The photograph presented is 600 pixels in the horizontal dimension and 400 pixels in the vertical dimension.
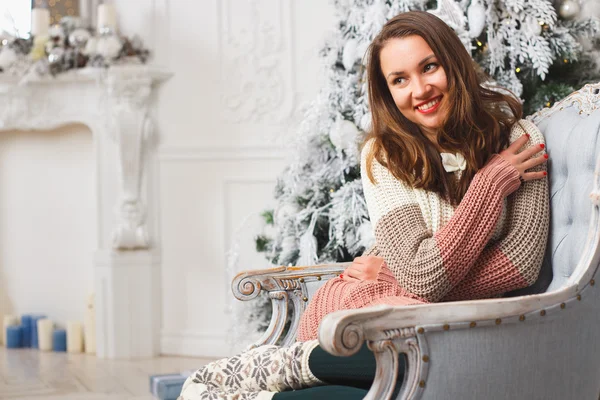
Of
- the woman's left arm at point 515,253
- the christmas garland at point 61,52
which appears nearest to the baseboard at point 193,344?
the christmas garland at point 61,52

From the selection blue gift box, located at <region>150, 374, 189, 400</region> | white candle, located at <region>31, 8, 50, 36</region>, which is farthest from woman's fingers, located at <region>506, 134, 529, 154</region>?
white candle, located at <region>31, 8, 50, 36</region>

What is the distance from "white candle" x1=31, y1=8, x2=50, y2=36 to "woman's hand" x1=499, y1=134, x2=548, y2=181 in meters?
3.00

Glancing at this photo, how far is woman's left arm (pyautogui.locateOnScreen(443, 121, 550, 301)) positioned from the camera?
1608 mm

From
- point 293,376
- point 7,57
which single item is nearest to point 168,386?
point 293,376

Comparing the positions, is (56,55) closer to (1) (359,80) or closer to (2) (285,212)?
(2) (285,212)

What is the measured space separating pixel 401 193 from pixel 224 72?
2397mm

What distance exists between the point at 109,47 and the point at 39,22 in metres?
0.46

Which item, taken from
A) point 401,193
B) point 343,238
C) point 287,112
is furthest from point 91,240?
point 401,193

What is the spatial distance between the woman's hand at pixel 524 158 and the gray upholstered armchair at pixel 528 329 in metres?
0.07

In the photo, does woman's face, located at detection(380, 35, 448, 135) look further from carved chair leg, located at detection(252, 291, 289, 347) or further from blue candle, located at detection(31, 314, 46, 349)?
blue candle, located at detection(31, 314, 46, 349)

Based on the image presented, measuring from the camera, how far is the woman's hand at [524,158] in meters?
1.63

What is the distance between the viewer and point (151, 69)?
12.9ft

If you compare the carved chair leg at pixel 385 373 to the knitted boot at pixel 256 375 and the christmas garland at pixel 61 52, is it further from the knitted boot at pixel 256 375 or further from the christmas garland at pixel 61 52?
the christmas garland at pixel 61 52

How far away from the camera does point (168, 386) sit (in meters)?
2.94
